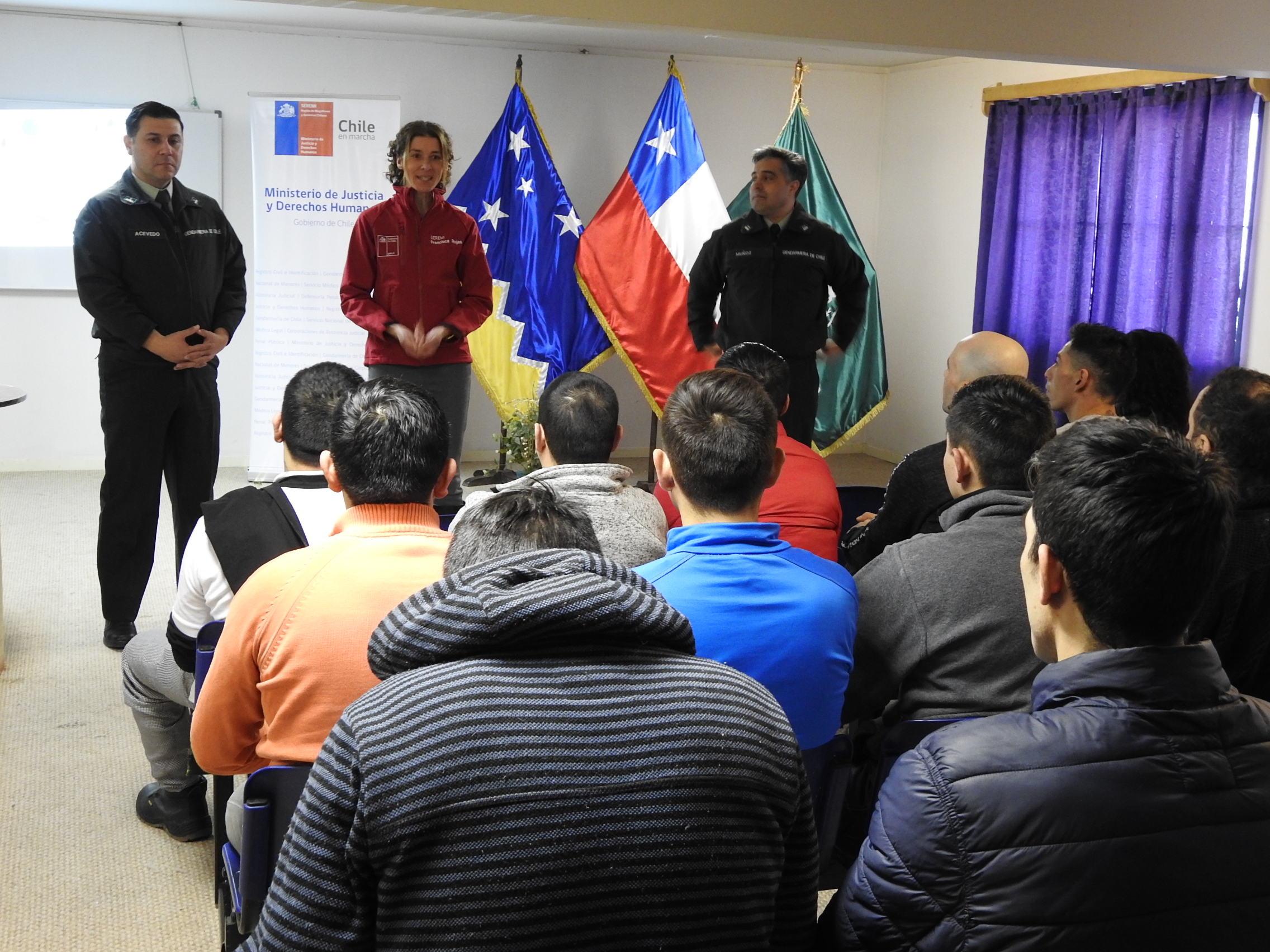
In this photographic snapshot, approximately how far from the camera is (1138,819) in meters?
0.99

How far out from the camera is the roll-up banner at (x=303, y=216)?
620 cm

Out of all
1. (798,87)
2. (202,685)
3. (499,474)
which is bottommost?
(499,474)

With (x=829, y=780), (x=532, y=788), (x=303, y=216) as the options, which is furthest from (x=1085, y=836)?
(x=303, y=216)

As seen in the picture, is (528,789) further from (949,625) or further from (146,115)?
(146,115)

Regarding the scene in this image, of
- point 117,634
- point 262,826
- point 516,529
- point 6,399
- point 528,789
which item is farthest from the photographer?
point 117,634

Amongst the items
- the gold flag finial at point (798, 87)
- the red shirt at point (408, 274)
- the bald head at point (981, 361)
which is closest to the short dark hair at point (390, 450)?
the bald head at point (981, 361)

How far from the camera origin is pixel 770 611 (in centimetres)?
169

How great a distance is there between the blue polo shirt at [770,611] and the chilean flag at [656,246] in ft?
15.1

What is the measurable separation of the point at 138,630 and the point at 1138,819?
A: 3.72 metres

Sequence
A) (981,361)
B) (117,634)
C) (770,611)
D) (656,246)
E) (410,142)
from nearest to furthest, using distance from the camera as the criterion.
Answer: (770,611), (981,361), (117,634), (410,142), (656,246)

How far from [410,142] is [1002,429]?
9.07ft

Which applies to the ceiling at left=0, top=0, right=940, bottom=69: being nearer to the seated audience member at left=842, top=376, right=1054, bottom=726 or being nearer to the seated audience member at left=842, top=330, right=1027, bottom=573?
the seated audience member at left=842, top=330, right=1027, bottom=573

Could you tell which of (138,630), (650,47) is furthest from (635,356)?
(138,630)

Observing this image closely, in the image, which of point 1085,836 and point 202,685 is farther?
point 202,685
